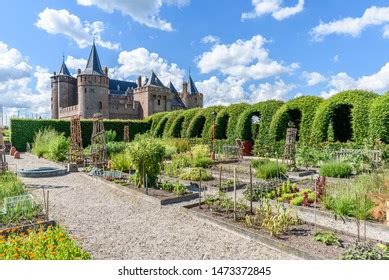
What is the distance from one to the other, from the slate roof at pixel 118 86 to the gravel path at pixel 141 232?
1568 inches

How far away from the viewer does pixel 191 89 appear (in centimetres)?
5056

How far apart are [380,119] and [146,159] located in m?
8.66

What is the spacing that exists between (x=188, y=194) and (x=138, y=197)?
1.16m

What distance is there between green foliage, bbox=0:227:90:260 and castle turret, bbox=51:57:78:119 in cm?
3850

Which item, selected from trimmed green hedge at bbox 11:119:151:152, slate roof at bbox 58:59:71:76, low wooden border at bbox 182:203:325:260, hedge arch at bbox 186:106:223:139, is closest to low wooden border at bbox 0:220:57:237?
low wooden border at bbox 182:203:325:260

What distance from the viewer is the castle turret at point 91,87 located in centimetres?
3412

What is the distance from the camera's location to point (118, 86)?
46.4 metres

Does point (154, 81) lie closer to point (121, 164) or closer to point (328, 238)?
point (121, 164)

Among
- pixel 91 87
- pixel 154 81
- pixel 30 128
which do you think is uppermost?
pixel 154 81

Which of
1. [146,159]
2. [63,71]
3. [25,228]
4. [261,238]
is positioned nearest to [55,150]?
[146,159]

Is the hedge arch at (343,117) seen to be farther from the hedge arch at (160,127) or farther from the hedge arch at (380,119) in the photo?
the hedge arch at (160,127)

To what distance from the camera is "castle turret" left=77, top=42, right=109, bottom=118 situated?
1344 inches

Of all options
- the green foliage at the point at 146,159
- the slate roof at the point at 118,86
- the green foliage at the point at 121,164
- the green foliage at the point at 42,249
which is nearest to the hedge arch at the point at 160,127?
the green foliage at the point at 121,164
